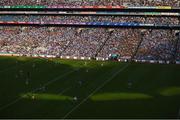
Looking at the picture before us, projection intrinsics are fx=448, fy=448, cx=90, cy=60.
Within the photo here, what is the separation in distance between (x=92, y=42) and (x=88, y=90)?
3093 cm

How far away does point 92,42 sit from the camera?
3066 inches

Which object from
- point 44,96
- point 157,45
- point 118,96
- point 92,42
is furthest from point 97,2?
point 44,96

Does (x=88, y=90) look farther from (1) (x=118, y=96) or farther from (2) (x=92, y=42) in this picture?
(2) (x=92, y=42)

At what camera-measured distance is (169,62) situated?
68312 millimetres

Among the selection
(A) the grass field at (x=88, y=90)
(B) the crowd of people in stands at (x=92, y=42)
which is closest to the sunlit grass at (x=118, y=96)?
(A) the grass field at (x=88, y=90)

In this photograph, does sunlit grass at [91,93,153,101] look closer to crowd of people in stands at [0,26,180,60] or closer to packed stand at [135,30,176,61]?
packed stand at [135,30,176,61]

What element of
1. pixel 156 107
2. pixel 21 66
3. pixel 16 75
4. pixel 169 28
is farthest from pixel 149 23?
pixel 156 107

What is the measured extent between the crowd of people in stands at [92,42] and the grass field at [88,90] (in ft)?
22.3

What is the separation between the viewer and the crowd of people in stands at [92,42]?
7288cm

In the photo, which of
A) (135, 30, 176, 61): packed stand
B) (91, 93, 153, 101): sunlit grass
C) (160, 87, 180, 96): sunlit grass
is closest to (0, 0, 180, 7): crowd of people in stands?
(135, 30, 176, 61): packed stand

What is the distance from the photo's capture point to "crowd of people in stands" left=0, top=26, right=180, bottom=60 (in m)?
72.9

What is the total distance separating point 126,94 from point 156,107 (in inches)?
222

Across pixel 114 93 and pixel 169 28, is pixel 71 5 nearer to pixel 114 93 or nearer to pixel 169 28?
→ pixel 169 28

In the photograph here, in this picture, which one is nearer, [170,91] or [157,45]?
[170,91]
